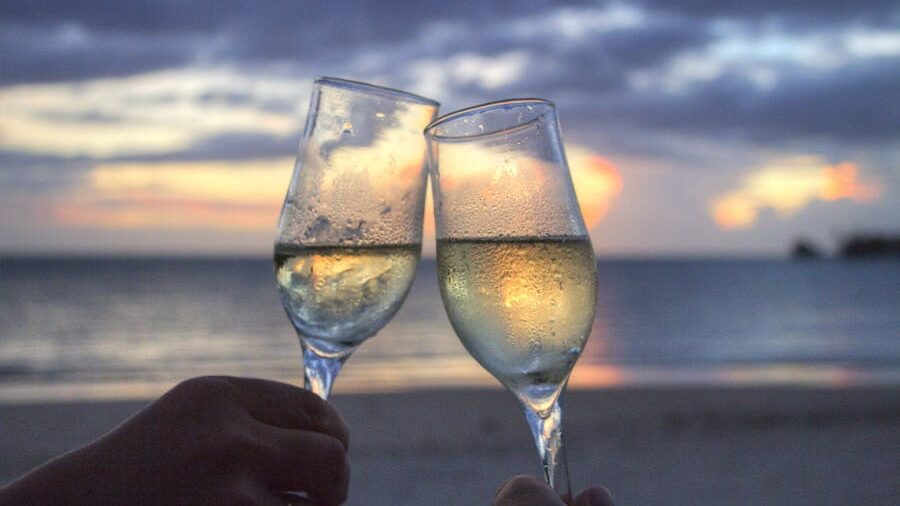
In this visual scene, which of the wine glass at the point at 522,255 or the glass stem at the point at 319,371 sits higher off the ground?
the wine glass at the point at 522,255

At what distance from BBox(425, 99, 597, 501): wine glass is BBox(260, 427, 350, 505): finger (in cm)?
30

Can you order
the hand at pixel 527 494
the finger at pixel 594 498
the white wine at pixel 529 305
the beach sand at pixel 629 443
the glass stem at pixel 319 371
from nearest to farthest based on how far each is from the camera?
the hand at pixel 527 494, the finger at pixel 594 498, the white wine at pixel 529 305, the glass stem at pixel 319 371, the beach sand at pixel 629 443

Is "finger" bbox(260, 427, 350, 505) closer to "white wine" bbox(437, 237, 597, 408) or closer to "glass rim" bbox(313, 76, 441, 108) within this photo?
"white wine" bbox(437, 237, 597, 408)

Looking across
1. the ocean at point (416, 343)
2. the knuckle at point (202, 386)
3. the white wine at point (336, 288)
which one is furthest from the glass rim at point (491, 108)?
Result: the ocean at point (416, 343)

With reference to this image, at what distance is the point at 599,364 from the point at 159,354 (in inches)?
475

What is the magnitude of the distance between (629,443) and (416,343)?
15.7 meters

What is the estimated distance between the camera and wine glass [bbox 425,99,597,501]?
1.31 metres

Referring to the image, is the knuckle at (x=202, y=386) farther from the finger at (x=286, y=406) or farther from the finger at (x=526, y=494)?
the finger at (x=526, y=494)

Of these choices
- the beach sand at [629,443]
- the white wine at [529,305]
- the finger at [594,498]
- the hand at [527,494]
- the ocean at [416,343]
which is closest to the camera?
the hand at [527,494]

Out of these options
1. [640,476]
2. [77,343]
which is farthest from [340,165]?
[77,343]

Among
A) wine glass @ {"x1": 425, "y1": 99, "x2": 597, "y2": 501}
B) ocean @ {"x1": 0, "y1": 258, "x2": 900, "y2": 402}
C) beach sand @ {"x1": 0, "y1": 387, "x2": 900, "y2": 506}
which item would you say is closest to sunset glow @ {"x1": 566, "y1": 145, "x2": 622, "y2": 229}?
wine glass @ {"x1": 425, "y1": 99, "x2": 597, "y2": 501}

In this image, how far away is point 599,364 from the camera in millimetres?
19594

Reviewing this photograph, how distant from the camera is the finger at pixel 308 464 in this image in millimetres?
1136

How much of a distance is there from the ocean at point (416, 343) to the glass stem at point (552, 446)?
1.73m
